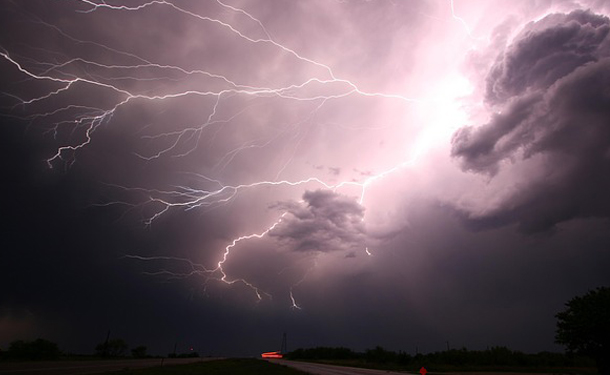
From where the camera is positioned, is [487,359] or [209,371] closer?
[209,371]

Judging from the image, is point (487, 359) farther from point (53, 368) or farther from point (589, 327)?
point (53, 368)

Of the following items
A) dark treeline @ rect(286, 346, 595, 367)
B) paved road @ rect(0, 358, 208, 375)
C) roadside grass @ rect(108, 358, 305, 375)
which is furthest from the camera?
dark treeline @ rect(286, 346, 595, 367)

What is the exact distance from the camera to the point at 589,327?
2161 cm

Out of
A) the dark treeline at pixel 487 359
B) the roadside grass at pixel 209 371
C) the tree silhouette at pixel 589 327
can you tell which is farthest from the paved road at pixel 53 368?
the dark treeline at pixel 487 359

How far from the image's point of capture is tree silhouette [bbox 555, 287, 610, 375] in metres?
21.4

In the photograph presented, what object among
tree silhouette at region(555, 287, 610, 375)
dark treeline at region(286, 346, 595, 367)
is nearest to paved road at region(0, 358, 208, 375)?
tree silhouette at region(555, 287, 610, 375)

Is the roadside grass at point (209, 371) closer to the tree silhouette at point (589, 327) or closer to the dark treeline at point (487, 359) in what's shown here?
the tree silhouette at point (589, 327)

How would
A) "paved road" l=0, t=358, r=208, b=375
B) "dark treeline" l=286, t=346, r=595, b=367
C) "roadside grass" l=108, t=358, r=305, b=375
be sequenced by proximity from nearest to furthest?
"paved road" l=0, t=358, r=208, b=375 < "roadside grass" l=108, t=358, r=305, b=375 < "dark treeline" l=286, t=346, r=595, b=367

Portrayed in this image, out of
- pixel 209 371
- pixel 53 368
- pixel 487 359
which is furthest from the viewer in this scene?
pixel 487 359

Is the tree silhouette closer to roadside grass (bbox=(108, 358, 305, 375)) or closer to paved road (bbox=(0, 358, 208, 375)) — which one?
roadside grass (bbox=(108, 358, 305, 375))

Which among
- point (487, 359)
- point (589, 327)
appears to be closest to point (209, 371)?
point (589, 327)

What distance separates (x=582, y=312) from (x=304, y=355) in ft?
294

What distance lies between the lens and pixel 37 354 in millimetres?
33125

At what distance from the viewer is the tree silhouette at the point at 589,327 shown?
842 inches
